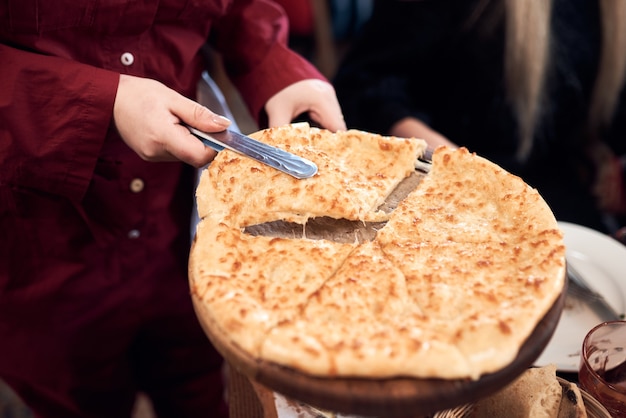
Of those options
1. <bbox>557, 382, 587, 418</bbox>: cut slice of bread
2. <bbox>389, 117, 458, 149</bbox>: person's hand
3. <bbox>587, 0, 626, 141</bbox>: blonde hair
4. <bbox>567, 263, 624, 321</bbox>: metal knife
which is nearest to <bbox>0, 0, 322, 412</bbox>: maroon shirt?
<bbox>389, 117, 458, 149</bbox>: person's hand

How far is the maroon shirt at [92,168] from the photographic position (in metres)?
0.97

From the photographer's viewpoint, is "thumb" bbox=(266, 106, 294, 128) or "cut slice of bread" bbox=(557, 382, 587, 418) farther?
"thumb" bbox=(266, 106, 294, 128)

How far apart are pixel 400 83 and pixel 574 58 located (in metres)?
0.59

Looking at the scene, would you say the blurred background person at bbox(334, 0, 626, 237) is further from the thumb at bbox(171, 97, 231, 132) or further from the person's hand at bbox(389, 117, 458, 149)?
the thumb at bbox(171, 97, 231, 132)

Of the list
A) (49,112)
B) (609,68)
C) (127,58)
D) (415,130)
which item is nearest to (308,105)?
(127,58)

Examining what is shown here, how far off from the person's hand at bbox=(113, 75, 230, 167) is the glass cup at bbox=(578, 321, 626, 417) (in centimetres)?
64

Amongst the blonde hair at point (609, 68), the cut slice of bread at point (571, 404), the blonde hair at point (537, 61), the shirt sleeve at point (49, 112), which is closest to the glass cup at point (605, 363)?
the cut slice of bread at point (571, 404)

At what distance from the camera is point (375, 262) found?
0.77 meters

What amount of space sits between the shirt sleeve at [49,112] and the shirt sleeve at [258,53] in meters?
0.35

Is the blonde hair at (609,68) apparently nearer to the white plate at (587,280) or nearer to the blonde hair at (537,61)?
the blonde hair at (537,61)

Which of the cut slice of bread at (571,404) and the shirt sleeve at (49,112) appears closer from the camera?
the cut slice of bread at (571,404)

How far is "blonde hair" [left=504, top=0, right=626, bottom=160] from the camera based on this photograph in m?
1.72

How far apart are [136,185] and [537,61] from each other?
1.26 m

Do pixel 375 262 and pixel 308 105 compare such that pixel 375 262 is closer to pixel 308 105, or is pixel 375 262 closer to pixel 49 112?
pixel 308 105
